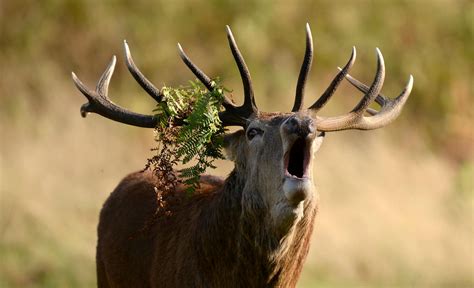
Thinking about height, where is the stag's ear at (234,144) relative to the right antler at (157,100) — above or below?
below

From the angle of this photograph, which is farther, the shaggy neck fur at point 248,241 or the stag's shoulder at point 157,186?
the stag's shoulder at point 157,186

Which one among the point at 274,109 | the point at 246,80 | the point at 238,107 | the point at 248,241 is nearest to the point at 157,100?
the point at 238,107

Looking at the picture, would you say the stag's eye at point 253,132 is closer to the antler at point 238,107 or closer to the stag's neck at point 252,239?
the antler at point 238,107

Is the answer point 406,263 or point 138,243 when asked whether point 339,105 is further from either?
point 138,243

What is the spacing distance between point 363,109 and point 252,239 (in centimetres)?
129

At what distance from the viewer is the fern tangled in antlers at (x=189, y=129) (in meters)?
8.15

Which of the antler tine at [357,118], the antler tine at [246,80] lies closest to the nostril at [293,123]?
the antler tine at [357,118]

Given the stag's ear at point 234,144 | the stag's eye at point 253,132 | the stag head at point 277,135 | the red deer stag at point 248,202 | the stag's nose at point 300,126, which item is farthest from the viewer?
the stag's ear at point 234,144

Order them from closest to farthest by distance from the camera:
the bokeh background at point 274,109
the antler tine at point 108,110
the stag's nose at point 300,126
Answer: the stag's nose at point 300,126 < the antler tine at point 108,110 < the bokeh background at point 274,109

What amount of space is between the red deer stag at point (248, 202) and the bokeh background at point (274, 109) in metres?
6.42

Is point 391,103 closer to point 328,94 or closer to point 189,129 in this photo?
point 328,94

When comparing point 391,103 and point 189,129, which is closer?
point 189,129

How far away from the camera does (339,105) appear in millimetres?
20078

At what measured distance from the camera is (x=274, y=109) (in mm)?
19250
